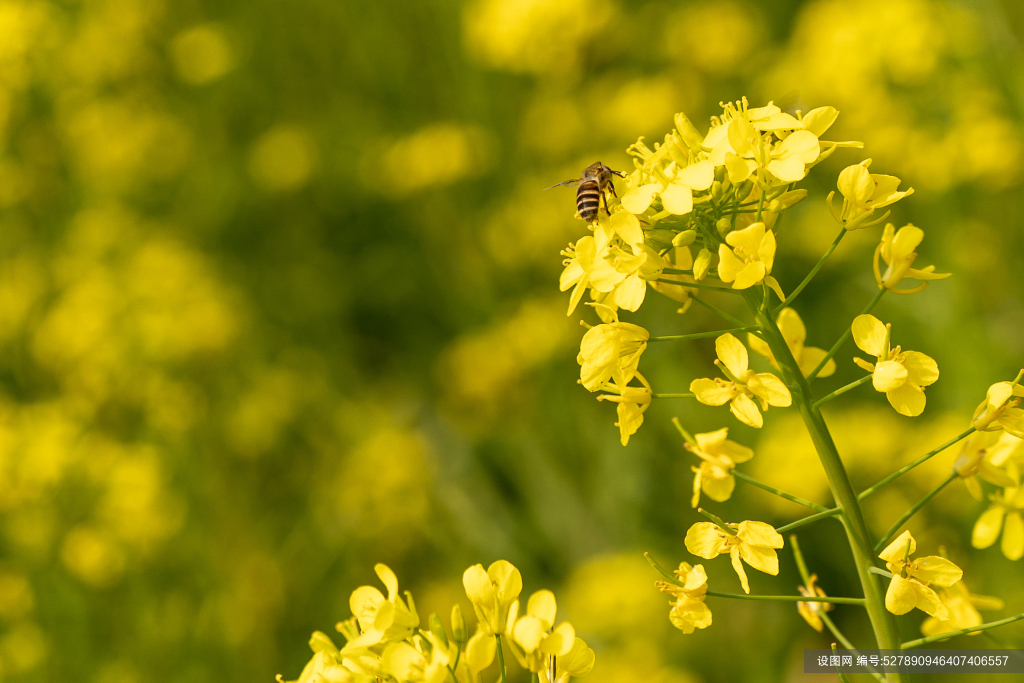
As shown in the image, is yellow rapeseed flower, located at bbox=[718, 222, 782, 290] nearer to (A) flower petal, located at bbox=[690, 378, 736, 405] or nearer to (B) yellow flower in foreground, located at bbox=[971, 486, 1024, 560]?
(A) flower petal, located at bbox=[690, 378, 736, 405]

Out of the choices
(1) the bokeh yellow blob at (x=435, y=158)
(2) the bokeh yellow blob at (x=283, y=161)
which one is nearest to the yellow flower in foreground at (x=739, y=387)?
(1) the bokeh yellow blob at (x=435, y=158)

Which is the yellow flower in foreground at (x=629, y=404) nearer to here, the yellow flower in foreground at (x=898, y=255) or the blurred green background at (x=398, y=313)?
the yellow flower in foreground at (x=898, y=255)

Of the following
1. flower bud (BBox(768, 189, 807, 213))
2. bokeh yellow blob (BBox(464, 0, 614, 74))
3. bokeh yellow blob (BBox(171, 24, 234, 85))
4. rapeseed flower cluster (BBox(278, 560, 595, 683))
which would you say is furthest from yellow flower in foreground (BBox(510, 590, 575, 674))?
bokeh yellow blob (BBox(171, 24, 234, 85))

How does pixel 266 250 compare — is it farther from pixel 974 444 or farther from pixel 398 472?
pixel 974 444

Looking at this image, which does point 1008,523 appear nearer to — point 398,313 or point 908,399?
point 908,399

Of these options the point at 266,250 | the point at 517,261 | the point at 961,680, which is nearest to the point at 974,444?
the point at 961,680

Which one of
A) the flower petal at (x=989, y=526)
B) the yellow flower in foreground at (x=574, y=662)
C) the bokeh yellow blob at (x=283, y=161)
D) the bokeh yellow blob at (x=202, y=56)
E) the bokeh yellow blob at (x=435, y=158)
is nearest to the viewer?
the yellow flower in foreground at (x=574, y=662)

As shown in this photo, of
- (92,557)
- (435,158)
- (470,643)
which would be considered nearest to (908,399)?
(470,643)
